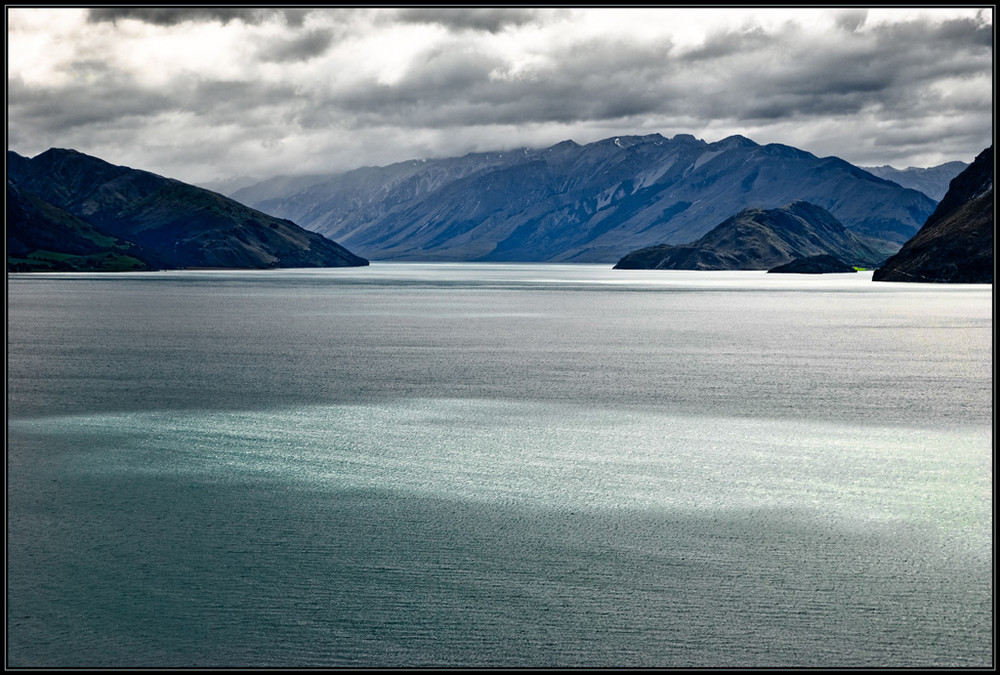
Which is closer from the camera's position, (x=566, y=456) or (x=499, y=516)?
(x=499, y=516)

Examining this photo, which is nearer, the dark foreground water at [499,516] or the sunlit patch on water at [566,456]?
the dark foreground water at [499,516]

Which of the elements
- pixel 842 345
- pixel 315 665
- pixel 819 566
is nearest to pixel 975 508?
pixel 819 566

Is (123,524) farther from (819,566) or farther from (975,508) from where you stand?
(975,508)

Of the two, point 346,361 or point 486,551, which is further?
point 346,361

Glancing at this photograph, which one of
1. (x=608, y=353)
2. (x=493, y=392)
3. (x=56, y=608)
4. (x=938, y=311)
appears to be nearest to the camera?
(x=56, y=608)

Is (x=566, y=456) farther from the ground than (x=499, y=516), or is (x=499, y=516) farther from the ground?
(x=566, y=456)

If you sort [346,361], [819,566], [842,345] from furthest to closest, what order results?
→ [842,345] → [346,361] → [819,566]

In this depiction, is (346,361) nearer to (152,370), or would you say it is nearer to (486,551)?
(152,370)

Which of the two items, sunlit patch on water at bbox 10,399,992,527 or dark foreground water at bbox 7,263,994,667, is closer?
dark foreground water at bbox 7,263,994,667
